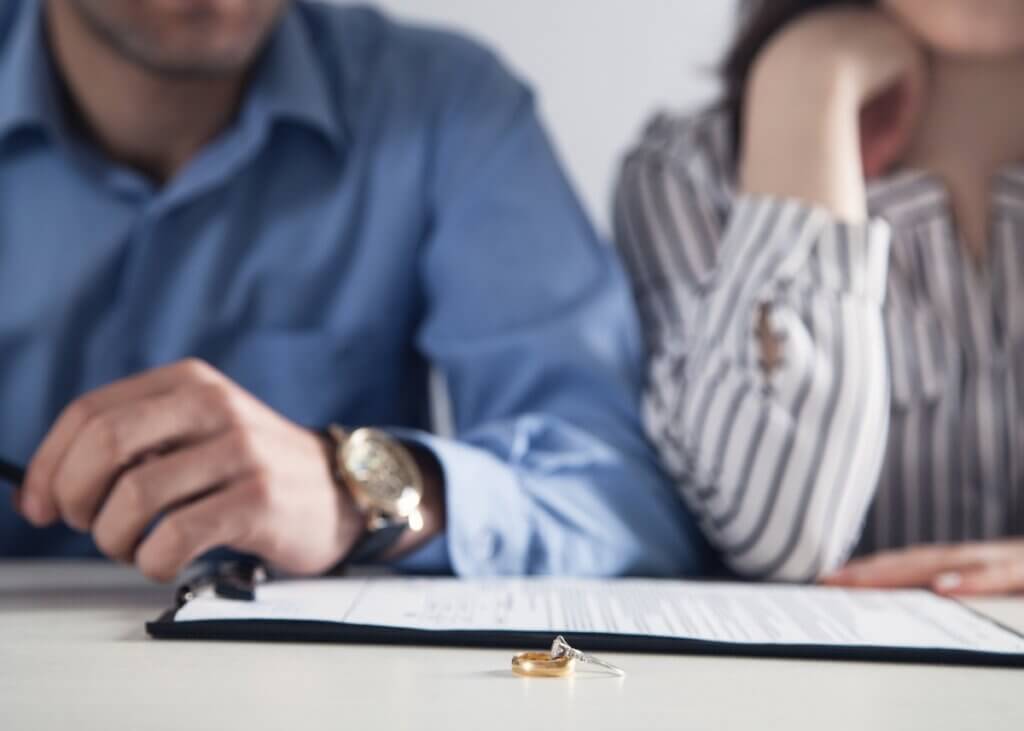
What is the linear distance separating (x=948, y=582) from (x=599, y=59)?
919mm

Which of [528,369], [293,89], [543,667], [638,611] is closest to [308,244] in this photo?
[293,89]

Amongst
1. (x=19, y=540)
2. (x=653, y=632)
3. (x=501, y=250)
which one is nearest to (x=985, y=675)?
(x=653, y=632)

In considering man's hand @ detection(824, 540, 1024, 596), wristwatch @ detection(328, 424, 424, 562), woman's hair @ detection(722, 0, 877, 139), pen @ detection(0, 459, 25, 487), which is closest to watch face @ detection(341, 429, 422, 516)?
Result: wristwatch @ detection(328, 424, 424, 562)

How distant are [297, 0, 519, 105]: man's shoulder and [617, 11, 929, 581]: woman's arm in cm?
33

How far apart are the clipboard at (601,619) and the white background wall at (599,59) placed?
0.86 meters

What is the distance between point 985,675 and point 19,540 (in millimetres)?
891

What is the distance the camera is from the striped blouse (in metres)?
0.98

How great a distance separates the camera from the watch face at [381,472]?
0.85 meters

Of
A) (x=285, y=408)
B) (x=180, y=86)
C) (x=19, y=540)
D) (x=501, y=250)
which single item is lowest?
(x=19, y=540)

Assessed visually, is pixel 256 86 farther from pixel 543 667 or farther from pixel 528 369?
pixel 543 667

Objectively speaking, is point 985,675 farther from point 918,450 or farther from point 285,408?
point 285,408

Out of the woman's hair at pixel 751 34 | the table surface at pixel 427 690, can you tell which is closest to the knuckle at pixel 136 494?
the table surface at pixel 427 690

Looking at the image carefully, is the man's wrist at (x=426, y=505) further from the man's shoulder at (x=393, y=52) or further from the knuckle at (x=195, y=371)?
the man's shoulder at (x=393, y=52)

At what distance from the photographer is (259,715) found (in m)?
0.48
